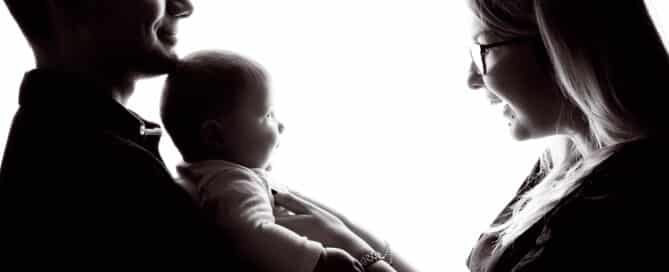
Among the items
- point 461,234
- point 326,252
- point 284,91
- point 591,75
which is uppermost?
point 591,75

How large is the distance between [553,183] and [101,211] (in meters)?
0.68

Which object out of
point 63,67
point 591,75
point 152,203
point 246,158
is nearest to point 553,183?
point 591,75

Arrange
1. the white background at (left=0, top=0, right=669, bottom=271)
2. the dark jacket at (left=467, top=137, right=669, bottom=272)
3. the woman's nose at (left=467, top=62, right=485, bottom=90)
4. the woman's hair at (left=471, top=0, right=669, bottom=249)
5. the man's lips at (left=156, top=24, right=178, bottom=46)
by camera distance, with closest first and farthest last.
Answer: the dark jacket at (left=467, top=137, right=669, bottom=272), the woman's hair at (left=471, top=0, right=669, bottom=249), the man's lips at (left=156, top=24, right=178, bottom=46), the woman's nose at (left=467, top=62, right=485, bottom=90), the white background at (left=0, top=0, right=669, bottom=271)

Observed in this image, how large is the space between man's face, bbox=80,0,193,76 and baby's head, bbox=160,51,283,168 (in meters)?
0.07

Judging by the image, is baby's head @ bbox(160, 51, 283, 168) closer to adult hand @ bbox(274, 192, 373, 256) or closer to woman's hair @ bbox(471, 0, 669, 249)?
adult hand @ bbox(274, 192, 373, 256)

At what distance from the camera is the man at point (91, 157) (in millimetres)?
803

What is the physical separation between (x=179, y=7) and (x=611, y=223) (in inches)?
26.9

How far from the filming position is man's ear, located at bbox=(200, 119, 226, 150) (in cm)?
99

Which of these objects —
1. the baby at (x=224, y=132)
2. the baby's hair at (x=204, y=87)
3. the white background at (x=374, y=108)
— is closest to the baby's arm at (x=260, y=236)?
the baby at (x=224, y=132)

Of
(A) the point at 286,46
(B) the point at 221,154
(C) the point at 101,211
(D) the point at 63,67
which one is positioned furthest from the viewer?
(A) the point at 286,46

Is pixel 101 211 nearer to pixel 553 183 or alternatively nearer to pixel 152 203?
pixel 152 203

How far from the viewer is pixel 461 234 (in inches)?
52.6

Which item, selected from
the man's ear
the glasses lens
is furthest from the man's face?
the glasses lens

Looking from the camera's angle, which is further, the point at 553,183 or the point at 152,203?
the point at 553,183
